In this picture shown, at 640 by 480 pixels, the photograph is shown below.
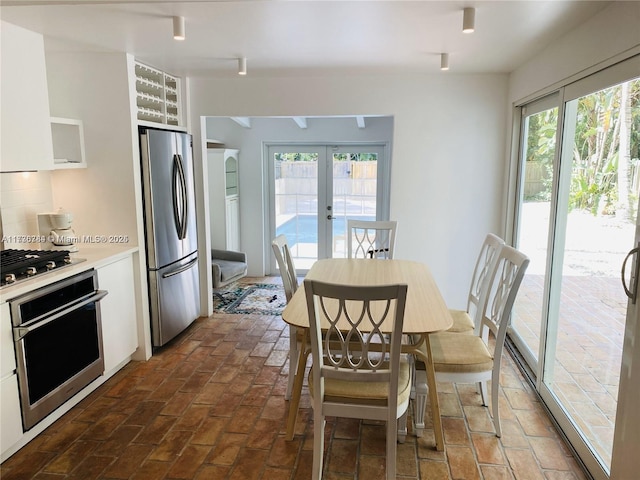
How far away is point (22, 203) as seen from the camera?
10.0 feet

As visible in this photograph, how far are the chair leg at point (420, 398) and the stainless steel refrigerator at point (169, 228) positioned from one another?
2.11 metres

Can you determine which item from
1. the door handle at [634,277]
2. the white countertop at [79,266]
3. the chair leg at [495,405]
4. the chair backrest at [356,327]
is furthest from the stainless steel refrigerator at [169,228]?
the door handle at [634,277]

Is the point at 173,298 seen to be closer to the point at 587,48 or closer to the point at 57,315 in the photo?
the point at 57,315

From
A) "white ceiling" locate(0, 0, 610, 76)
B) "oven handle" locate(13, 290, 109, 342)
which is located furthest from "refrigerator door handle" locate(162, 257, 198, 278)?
"white ceiling" locate(0, 0, 610, 76)

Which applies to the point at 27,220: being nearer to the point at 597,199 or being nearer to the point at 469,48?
the point at 469,48

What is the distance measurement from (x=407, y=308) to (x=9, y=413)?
208 cm

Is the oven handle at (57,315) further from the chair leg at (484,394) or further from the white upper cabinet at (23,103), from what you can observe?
the chair leg at (484,394)

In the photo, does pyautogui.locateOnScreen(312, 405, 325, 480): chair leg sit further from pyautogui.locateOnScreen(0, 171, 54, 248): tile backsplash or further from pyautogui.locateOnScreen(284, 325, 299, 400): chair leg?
pyautogui.locateOnScreen(0, 171, 54, 248): tile backsplash

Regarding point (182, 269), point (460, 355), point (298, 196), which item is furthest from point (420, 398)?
point (298, 196)

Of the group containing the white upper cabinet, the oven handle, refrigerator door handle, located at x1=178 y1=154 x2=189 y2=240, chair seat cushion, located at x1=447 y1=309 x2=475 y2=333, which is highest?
the white upper cabinet

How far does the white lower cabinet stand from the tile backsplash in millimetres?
1066

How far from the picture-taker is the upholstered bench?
5145 mm

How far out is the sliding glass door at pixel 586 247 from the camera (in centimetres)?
209

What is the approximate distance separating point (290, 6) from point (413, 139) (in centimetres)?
211
